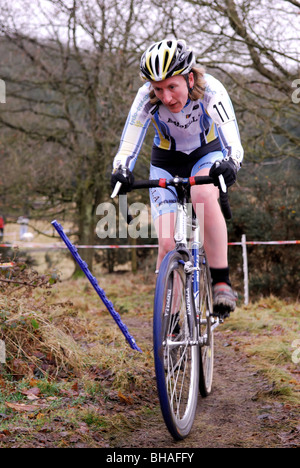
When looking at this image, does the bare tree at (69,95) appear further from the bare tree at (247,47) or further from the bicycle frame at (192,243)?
the bicycle frame at (192,243)

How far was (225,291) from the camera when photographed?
3.99 metres

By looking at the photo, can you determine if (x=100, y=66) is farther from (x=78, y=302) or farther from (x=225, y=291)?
(x=225, y=291)

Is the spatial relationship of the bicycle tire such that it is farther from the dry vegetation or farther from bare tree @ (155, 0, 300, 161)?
bare tree @ (155, 0, 300, 161)

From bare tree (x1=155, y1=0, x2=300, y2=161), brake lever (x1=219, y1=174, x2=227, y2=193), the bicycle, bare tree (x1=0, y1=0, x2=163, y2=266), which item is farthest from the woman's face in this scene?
bare tree (x1=0, y1=0, x2=163, y2=266)

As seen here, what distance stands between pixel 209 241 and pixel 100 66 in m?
A: 11.3

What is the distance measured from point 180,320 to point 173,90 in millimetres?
1543

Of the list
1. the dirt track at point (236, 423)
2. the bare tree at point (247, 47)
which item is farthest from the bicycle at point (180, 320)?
the bare tree at point (247, 47)

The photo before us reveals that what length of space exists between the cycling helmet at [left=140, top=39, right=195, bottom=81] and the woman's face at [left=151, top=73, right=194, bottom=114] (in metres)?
0.06

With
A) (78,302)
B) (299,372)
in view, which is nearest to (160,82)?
(299,372)

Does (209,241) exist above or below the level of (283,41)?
below

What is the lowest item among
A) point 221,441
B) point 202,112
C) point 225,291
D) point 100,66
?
point 221,441

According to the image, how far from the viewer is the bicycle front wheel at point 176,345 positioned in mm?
2949

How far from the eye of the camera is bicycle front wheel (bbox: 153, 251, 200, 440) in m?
2.95

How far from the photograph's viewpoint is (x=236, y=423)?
3529 millimetres
